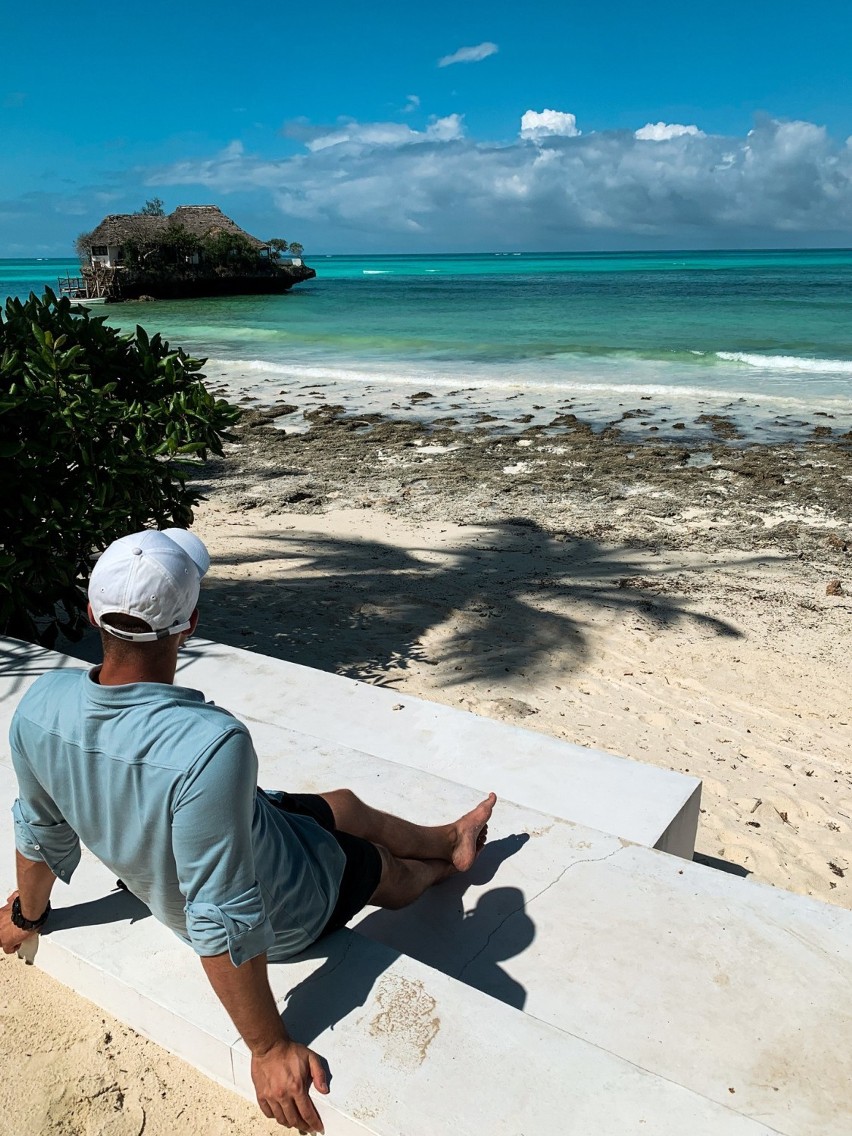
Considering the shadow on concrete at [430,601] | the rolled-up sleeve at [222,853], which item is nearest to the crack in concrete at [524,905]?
the rolled-up sleeve at [222,853]

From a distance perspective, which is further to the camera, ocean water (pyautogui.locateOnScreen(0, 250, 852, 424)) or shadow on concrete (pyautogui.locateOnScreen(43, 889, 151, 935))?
ocean water (pyautogui.locateOnScreen(0, 250, 852, 424))

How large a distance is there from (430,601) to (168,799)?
178 inches

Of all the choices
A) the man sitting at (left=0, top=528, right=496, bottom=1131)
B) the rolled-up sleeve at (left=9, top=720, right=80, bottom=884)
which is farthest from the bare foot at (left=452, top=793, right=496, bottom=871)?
the rolled-up sleeve at (left=9, top=720, right=80, bottom=884)

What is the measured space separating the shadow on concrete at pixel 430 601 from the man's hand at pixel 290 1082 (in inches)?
121

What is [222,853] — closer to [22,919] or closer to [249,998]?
[249,998]

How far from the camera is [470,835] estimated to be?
2.44 m

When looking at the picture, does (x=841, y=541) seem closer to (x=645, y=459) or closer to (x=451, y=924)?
(x=645, y=459)

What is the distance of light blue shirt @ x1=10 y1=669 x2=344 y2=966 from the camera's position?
1.62 meters

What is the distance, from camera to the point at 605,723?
4555mm

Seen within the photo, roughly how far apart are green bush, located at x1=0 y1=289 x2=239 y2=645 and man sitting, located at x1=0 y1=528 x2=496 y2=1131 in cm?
220

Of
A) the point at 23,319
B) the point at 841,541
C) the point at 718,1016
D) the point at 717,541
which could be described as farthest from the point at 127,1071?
the point at 841,541

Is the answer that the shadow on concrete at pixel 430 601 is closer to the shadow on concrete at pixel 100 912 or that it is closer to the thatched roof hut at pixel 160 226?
the shadow on concrete at pixel 100 912

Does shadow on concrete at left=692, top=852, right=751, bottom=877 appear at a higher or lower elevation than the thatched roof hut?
lower

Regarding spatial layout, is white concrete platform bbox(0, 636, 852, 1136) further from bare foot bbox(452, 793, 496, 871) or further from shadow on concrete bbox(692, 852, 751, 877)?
shadow on concrete bbox(692, 852, 751, 877)
